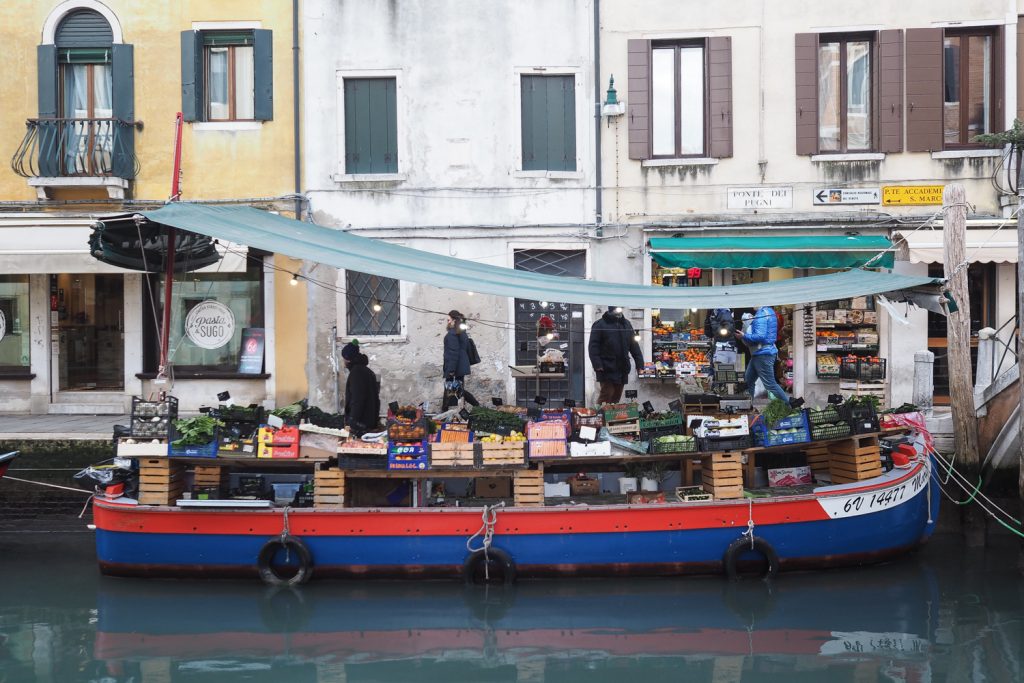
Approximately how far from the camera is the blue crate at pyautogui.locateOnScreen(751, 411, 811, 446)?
9031 mm

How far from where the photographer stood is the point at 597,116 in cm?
1409

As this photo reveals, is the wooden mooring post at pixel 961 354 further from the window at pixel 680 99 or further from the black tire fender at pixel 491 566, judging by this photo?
the black tire fender at pixel 491 566

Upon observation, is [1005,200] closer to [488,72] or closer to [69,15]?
[488,72]

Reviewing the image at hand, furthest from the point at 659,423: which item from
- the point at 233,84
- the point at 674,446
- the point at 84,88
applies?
the point at 84,88

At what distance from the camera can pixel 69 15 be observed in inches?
567

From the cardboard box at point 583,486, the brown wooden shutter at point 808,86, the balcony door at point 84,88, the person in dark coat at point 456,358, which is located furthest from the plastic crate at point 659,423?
the balcony door at point 84,88

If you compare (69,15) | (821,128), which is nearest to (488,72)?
(821,128)

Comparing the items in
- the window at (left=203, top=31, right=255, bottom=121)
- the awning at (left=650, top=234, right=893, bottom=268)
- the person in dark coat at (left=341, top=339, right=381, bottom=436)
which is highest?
the window at (left=203, top=31, right=255, bottom=121)

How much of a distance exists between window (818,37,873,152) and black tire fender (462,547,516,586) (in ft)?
27.7

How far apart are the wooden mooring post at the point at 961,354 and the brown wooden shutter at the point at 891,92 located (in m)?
3.31

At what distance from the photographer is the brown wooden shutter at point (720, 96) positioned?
45.6ft

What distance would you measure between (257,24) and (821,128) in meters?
8.43

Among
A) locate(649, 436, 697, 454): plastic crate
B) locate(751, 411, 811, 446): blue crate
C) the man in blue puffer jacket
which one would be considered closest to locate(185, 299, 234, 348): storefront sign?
the man in blue puffer jacket

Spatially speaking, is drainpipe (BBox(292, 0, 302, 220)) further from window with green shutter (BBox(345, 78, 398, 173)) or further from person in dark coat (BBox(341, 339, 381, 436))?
person in dark coat (BBox(341, 339, 381, 436))
